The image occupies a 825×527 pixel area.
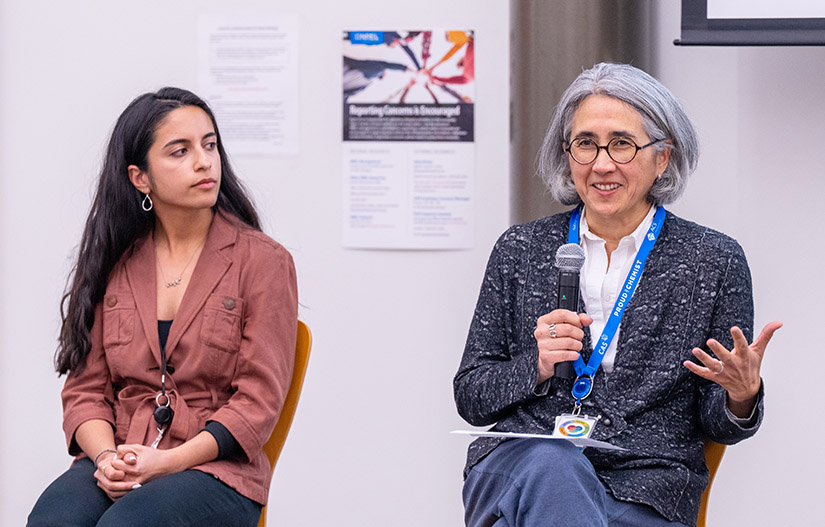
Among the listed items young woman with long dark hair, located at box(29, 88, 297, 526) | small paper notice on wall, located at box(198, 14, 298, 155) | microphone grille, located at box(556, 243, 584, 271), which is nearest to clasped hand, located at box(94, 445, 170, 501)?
young woman with long dark hair, located at box(29, 88, 297, 526)

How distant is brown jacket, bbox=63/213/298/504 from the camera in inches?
97.0

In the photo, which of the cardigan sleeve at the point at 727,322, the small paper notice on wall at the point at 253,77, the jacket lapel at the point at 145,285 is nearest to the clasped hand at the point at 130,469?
the jacket lapel at the point at 145,285

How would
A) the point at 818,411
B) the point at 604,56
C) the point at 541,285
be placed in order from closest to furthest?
the point at 541,285
the point at 604,56
the point at 818,411

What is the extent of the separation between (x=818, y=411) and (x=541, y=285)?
1535mm

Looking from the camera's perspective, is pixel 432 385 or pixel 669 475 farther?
pixel 432 385

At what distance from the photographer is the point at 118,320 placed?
101 inches

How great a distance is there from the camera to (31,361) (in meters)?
3.75

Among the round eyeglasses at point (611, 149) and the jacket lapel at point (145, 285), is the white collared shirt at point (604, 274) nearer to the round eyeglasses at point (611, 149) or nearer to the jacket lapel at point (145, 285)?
the round eyeglasses at point (611, 149)

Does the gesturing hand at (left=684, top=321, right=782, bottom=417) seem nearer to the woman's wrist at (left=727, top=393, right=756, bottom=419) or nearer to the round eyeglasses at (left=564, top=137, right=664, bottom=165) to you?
the woman's wrist at (left=727, top=393, right=756, bottom=419)

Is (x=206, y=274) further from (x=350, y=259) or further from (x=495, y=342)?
(x=350, y=259)

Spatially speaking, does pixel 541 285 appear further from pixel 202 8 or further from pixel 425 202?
pixel 202 8

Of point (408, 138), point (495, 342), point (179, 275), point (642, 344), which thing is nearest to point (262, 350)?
point (179, 275)

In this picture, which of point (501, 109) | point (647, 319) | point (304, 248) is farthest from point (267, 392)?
point (501, 109)

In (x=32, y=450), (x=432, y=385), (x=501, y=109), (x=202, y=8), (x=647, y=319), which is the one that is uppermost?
(x=202, y=8)
